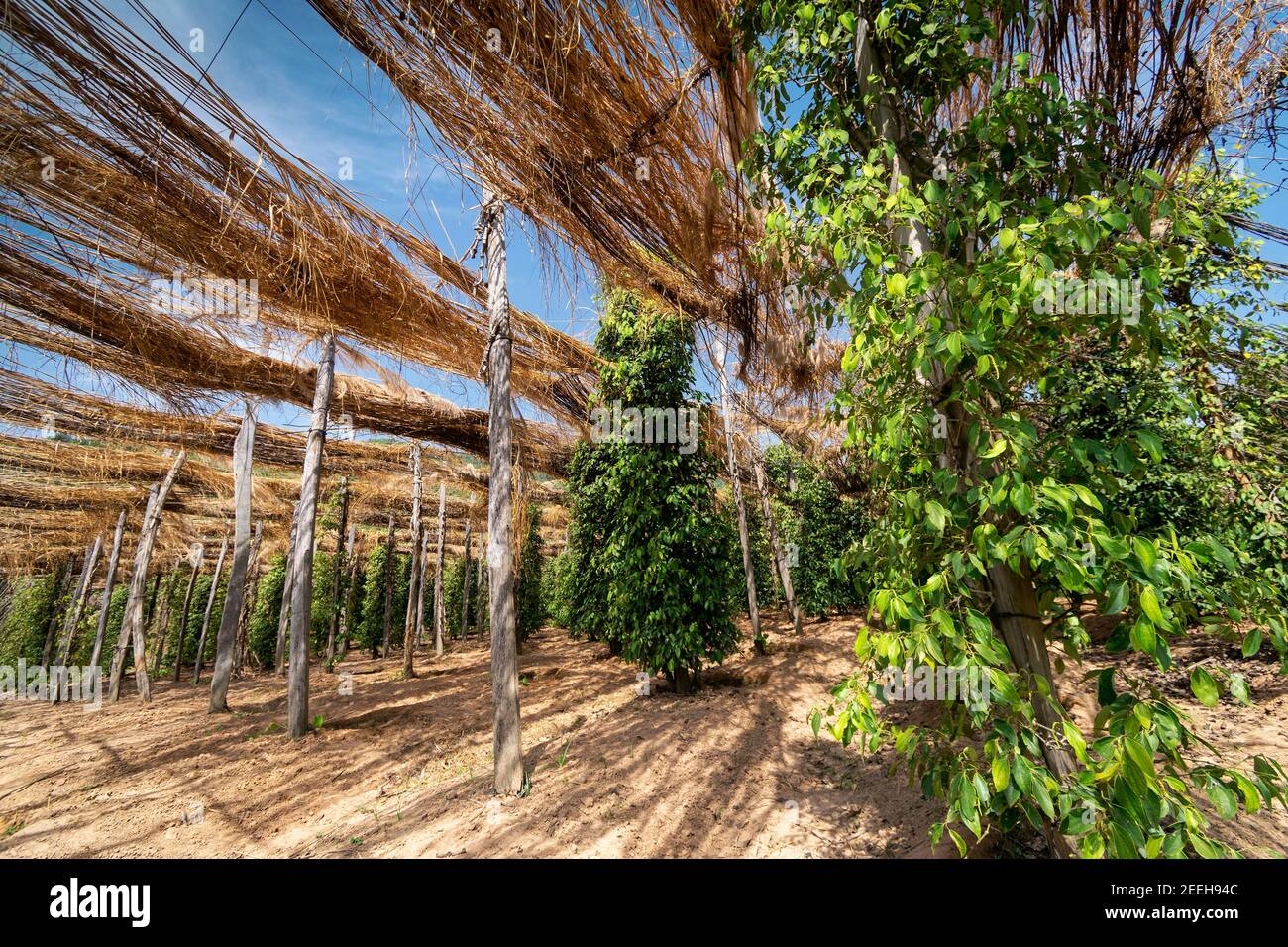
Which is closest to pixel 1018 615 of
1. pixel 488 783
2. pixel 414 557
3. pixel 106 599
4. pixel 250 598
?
pixel 488 783

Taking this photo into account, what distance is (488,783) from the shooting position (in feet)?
12.8

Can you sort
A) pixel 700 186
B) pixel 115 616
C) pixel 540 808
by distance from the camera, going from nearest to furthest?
pixel 700 186
pixel 540 808
pixel 115 616

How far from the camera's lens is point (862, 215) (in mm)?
1431

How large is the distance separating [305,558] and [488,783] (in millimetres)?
3577

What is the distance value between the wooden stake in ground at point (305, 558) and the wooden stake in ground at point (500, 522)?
8.90 ft

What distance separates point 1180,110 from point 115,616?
2488cm

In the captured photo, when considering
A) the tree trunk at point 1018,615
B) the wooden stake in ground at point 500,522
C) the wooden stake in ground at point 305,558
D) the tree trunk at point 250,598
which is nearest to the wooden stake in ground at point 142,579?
the tree trunk at point 250,598

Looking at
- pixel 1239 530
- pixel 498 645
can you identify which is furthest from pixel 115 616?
pixel 1239 530

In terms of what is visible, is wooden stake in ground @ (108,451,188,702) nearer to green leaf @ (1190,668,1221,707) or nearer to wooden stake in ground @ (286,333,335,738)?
wooden stake in ground @ (286,333,335,738)

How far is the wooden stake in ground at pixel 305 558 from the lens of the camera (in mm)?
5539

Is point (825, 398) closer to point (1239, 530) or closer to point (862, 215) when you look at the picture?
point (862, 215)

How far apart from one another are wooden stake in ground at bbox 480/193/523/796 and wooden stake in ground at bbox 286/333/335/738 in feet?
8.90

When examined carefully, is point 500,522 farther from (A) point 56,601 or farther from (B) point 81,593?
(A) point 56,601

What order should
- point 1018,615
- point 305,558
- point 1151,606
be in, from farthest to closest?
point 305,558 → point 1018,615 → point 1151,606
